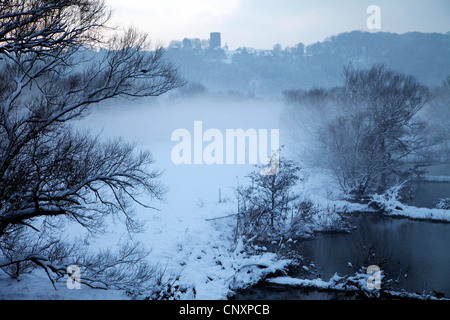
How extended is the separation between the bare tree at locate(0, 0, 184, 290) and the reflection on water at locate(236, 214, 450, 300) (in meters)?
5.81

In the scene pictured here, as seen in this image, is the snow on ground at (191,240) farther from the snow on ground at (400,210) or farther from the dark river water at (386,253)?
the snow on ground at (400,210)

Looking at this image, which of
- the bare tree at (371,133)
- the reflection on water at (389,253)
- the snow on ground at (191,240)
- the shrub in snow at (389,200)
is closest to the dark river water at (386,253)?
the reflection on water at (389,253)

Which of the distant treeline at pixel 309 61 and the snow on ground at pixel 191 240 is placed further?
the distant treeline at pixel 309 61

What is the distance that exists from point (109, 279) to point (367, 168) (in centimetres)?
1994

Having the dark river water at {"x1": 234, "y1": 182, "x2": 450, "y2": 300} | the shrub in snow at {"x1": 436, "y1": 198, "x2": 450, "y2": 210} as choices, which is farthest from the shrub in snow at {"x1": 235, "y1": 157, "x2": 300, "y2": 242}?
the shrub in snow at {"x1": 436, "y1": 198, "x2": 450, "y2": 210}

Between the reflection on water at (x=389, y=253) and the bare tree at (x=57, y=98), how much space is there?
5.81 m

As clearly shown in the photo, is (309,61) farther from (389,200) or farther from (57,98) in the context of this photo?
(57,98)

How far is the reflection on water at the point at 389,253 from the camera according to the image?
440 inches

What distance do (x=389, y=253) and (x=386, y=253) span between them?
0.16 metres

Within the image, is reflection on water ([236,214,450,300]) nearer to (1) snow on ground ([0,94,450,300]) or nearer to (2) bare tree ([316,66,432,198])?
(1) snow on ground ([0,94,450,300])

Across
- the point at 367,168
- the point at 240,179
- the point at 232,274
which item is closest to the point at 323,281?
the point at 232,274

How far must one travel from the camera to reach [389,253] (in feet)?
46.3

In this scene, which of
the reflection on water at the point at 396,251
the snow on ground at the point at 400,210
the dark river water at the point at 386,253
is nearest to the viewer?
the dark river water at the point at 386,253

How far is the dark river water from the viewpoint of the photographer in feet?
36.4
